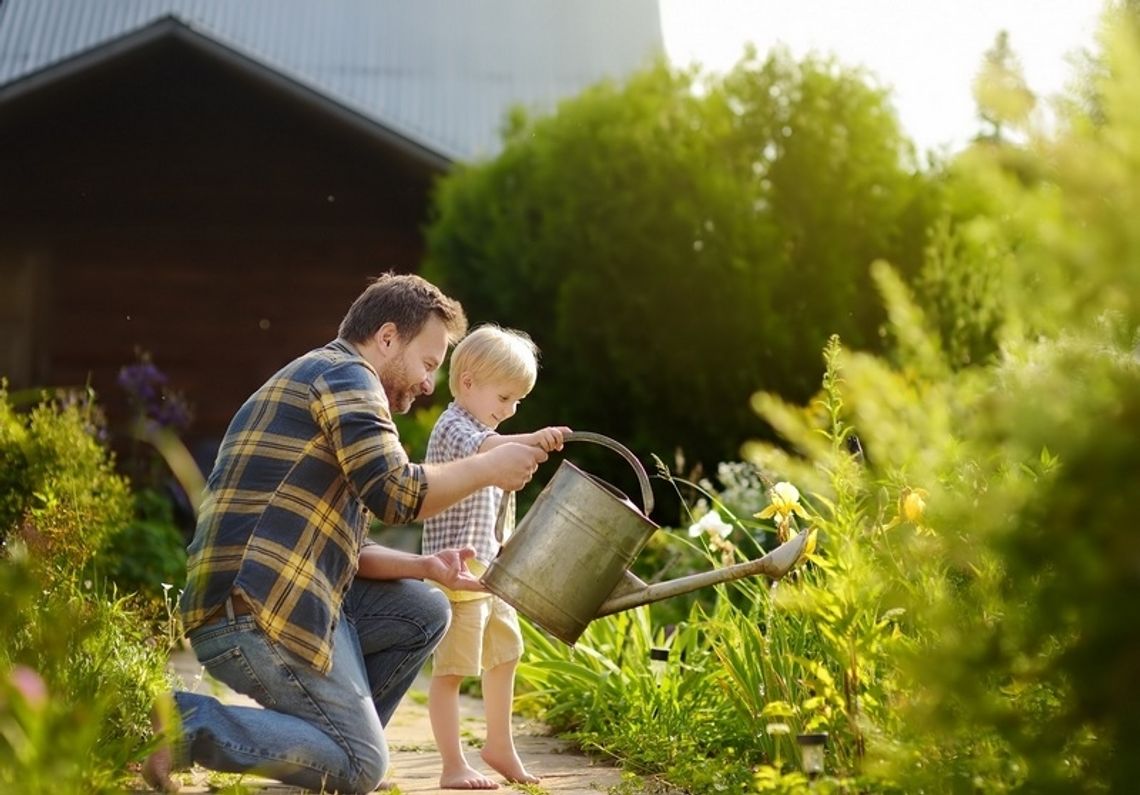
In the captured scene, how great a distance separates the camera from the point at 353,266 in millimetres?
13008

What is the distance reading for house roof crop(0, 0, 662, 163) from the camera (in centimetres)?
1445

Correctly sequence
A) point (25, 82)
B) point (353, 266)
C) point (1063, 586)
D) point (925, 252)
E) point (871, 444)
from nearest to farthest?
1. point (1063, 586)
2. point (871, 444)
3. point (925, 252)
4. point (25, 82)
5. point (353, 266)

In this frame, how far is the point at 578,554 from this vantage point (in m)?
3.70

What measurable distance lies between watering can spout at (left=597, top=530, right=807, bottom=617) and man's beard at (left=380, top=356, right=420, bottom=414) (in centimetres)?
76

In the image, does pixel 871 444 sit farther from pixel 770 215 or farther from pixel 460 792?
pixel 770 215

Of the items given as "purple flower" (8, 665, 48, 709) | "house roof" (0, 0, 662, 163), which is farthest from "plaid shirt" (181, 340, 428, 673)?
"house roof" (0, 0, 662, 163)

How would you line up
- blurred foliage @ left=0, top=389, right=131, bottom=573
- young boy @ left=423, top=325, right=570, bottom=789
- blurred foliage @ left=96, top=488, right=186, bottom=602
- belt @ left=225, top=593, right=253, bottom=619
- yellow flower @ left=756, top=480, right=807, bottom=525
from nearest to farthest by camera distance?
belt @ left=225, top=593, right=253, bottom=619
yellow flower @ left=756, top=480, right=807, bottom=525
young boy @ left=423, top=325, right=570, bottom=789
blurred foliage @ left=0, top=389, right=131, bottom=573
blurred foliage @ left=96, top=488, right=186, bottom=602

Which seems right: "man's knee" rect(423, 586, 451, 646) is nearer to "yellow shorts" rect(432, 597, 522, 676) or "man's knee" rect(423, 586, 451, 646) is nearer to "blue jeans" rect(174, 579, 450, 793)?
"yellow shorts" rect(432, 597, 522, 676)

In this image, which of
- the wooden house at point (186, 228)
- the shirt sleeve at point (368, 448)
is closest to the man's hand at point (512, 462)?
the shirt sleeve at point (368, 448)

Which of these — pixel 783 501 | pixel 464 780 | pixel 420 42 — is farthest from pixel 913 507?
pixel 420 42

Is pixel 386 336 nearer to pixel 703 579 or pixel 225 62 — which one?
pixel 703 579

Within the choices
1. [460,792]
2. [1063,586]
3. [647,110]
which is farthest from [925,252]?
[1063,586]

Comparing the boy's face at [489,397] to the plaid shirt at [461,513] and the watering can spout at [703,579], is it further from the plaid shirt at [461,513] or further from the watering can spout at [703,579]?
the watering can spout at [703,579]

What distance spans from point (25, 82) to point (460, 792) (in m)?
9.12
